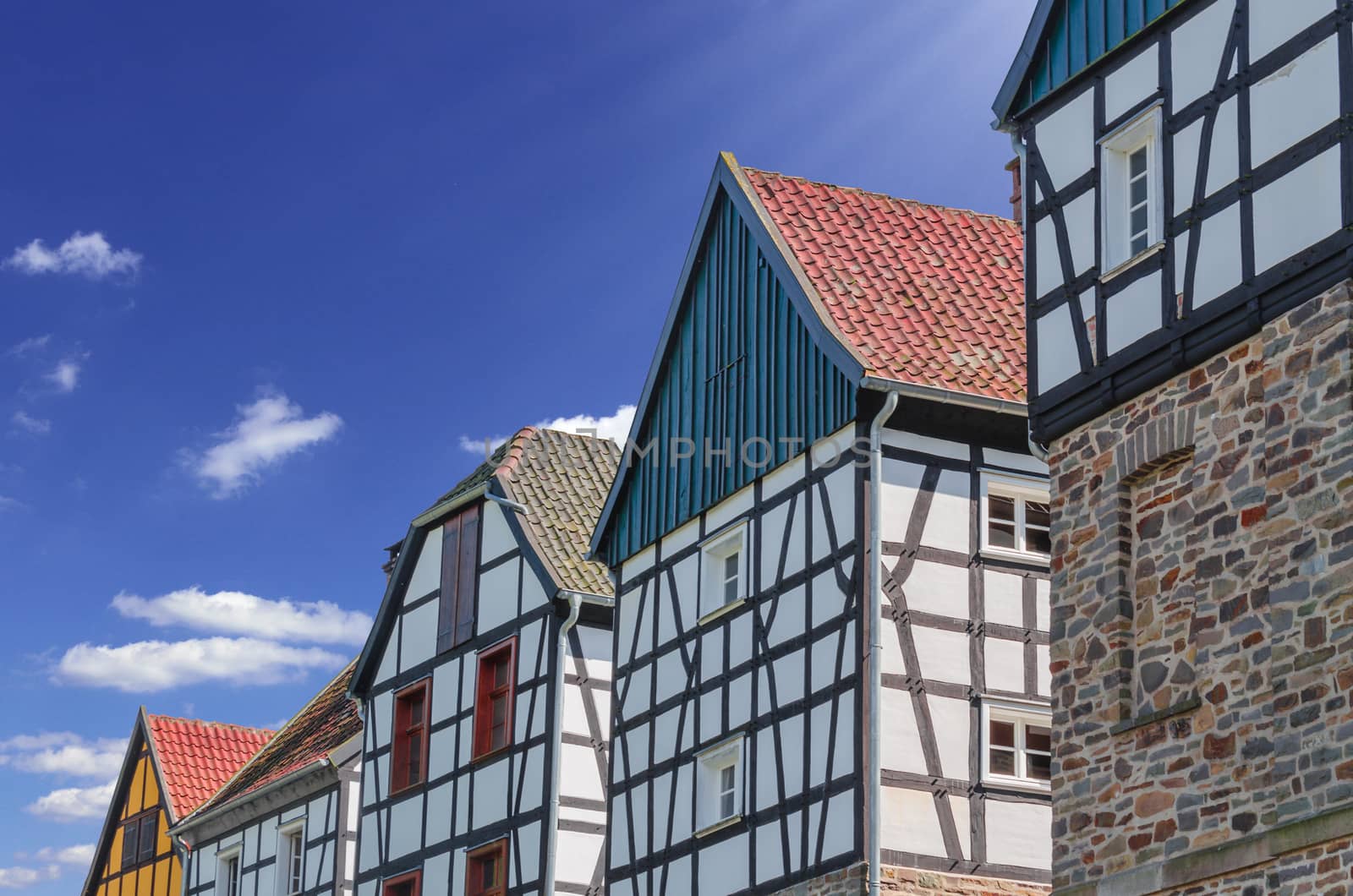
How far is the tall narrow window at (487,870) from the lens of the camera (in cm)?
2838

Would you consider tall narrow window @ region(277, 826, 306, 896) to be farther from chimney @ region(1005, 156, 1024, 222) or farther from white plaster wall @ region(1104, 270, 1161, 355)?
white plaster wall @ region(1104, 270, 1161, 355)

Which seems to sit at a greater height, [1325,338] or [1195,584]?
[1325,338]

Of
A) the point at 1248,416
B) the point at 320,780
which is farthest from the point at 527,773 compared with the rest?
the point at 1248,416

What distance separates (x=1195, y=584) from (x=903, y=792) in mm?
5947

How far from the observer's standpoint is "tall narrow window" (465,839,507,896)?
28375mm

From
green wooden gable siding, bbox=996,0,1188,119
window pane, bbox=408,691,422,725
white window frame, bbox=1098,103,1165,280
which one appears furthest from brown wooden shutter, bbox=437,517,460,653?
white window frame, bbox=1098,103,1165,280

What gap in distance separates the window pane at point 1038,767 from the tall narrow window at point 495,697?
8.84 meters

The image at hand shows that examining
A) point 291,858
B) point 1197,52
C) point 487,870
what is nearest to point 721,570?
point 487,870

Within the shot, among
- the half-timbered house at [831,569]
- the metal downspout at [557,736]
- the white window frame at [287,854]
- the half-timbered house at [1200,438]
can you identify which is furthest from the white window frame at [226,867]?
the half-timbered house at [1200,438]

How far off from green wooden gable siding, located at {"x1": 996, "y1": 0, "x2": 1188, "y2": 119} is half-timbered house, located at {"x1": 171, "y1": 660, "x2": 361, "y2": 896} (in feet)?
57.7

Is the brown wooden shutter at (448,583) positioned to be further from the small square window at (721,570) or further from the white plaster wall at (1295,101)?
the white plaster wall at (1295,101)

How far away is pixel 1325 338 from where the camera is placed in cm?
1528

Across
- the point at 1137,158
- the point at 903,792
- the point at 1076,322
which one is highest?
the point at 1137,158

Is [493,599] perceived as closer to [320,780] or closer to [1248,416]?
[320,780]
